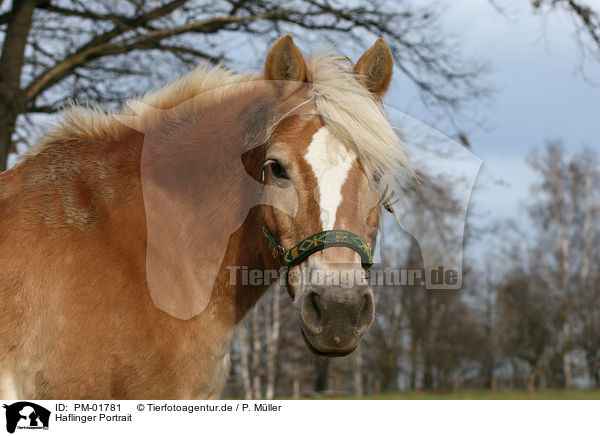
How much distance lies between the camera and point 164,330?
2.30 meters

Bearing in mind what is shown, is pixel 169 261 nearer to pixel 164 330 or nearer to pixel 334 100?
pixel 164 330

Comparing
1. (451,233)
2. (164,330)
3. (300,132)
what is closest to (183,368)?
(164,330)

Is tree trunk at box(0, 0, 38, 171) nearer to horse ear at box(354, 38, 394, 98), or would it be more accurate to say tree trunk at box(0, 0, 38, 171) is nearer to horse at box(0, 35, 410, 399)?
horse at box(0, 35, 410, 399)

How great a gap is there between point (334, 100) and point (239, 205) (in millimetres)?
749

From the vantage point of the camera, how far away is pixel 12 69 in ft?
23.0

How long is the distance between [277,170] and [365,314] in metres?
0.79

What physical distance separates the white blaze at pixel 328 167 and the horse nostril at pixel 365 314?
340 mm

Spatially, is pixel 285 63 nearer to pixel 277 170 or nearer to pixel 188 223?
pixel 277 170

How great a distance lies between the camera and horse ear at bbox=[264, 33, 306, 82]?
8.29ft

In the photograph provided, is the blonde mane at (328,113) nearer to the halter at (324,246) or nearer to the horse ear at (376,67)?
the horse ear at (376,67)

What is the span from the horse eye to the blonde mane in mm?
305

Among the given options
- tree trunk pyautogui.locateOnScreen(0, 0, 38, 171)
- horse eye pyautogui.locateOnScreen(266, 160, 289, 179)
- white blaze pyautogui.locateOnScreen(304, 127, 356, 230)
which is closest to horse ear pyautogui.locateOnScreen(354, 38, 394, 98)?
white blaze pyautogui.locateOnScreen(304, 127, 356, 230)
